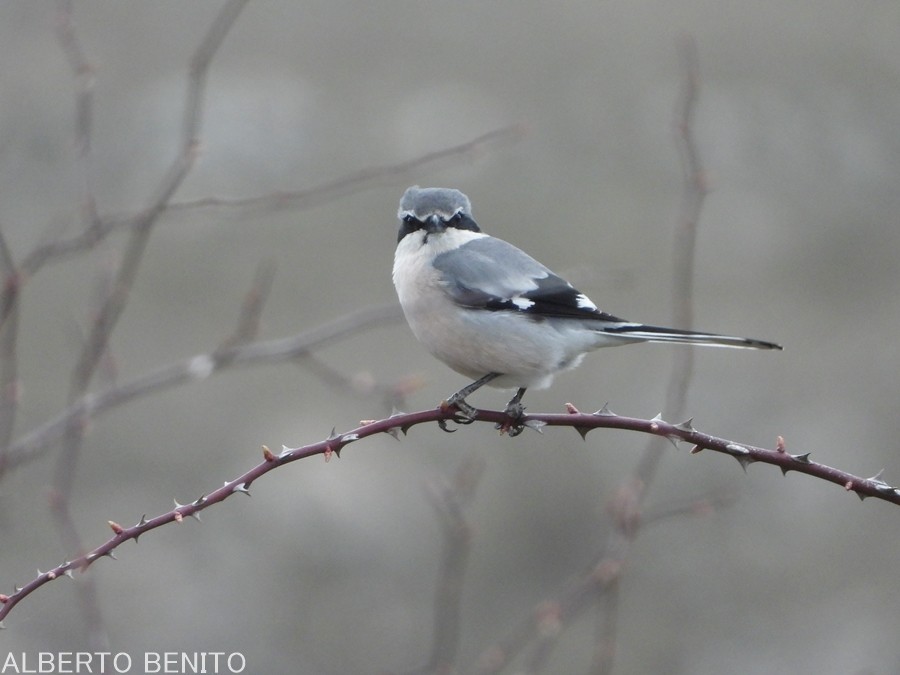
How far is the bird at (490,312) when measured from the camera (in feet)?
12.2

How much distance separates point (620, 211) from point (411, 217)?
24.5 feet

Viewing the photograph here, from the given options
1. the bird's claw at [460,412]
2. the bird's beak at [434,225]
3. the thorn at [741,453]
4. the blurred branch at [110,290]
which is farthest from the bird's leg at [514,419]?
the blurred branch at [110,290]

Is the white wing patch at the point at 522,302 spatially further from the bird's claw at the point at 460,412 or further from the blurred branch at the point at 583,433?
the blurred branch at the point at 583,433

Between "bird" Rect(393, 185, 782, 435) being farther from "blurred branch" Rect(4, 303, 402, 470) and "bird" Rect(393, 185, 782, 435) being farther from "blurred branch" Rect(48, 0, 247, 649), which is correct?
"blurred branch" Rect(48, 0, 247, 649)

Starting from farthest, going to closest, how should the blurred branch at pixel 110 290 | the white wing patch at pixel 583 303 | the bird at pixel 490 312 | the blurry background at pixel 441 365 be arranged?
the blurry background at pixel 441 365, the white wing patch at pixel 583 303, the bird at pixel 490 312, the blurred branch at pixel 110 290

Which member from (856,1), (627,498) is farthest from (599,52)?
(627,498)

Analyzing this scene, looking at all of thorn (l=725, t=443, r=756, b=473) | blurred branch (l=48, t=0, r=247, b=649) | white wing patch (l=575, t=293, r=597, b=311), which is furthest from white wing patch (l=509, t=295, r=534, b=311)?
thorn (l=725, t=443, r=756, b=473)

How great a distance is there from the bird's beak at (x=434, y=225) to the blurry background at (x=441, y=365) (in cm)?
53

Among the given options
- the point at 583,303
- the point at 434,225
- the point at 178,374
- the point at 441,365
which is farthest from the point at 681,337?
the point at 441,365

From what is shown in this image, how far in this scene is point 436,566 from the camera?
25.6 ft

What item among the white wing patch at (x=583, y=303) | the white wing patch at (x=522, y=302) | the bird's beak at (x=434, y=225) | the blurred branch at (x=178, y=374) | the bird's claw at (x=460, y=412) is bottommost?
the bird's claw at (x=460, y=412)

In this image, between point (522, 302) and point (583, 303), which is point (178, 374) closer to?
point (522, 302)

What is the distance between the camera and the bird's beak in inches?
159

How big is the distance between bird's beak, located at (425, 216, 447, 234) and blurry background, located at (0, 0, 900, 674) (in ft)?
1.73
